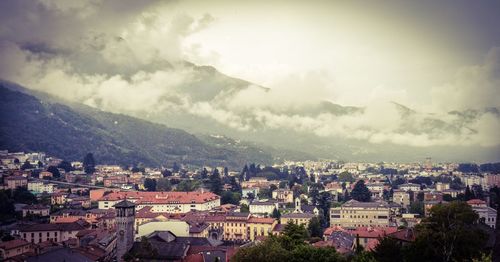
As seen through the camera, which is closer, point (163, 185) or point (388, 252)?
point (388, 252)

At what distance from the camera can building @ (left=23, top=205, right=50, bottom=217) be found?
41881 millimetres

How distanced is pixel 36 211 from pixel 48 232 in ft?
32.6

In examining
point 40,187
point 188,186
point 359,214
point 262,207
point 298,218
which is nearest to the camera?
point 298,218

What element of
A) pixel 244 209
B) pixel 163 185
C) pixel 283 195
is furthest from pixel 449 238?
pixel 163 185

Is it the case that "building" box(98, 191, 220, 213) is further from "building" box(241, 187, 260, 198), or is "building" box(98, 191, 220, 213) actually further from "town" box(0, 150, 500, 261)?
"building" box(241, 187, 260, 198)

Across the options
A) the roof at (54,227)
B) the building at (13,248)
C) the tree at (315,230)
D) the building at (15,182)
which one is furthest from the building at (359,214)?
the building at (15,182)

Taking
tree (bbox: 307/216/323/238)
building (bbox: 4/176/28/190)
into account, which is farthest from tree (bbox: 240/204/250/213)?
building (bbox: 4/176/28/190)

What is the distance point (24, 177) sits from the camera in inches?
2379

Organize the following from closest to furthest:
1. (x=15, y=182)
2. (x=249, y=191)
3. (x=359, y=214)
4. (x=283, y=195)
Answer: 1. (x=359, y=214)
2. (x=15, y=182)
3. (x=283, y=195)
4. (x=249, y=191)

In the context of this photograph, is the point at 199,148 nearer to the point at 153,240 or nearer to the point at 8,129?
the point at 8,129

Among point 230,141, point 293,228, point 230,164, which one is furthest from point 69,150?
point 293,228

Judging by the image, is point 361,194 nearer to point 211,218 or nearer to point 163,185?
point 211,218

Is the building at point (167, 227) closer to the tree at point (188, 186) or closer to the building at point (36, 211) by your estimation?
the building at point (36, 211)

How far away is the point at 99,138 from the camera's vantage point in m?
128
